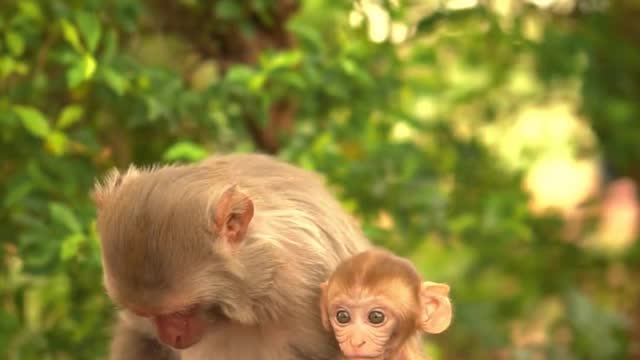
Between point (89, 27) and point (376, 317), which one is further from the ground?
point (89, 27)

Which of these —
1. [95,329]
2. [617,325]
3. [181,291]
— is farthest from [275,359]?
[617,325]

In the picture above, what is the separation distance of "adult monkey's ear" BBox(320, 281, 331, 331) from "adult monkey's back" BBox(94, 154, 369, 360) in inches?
1.9

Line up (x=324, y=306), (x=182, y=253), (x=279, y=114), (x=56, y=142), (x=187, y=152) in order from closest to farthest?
(x=182, y=253)
(x=324, y=306)
(x=187, y=152)
(x=56, y=142)
(x=279, y=114)

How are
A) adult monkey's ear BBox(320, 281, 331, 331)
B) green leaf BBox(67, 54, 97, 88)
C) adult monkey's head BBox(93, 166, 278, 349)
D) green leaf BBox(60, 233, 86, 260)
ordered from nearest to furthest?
adult monkey's head BBox(93, 166, 278, 349) < adult monkey's ear BBox(320, 281, 331, 331) < green leaf BBox(60, 233, 86, 260) < green leaf BBox(67, 54, 97, 88)

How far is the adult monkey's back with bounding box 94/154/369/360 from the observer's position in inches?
117

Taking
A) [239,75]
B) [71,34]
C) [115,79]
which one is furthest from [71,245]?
[239,75]

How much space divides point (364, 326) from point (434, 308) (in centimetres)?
19

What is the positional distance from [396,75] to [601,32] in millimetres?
1504

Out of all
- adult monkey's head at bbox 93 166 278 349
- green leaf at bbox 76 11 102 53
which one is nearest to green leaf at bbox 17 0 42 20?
green leaf at bbox 76 11 102 53

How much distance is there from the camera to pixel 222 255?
9.93 ft

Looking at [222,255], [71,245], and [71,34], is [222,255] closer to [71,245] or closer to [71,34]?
[71,245]

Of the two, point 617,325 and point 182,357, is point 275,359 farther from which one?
point 617,325

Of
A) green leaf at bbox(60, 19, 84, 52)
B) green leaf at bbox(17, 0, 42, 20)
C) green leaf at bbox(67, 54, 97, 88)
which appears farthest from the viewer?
green leaf at bbox(17, 0, 42, 20)

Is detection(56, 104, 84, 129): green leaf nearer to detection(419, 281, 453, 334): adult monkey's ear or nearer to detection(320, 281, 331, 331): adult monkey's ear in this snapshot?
detection(320, 281, 331, 331): adult monkey's ear
